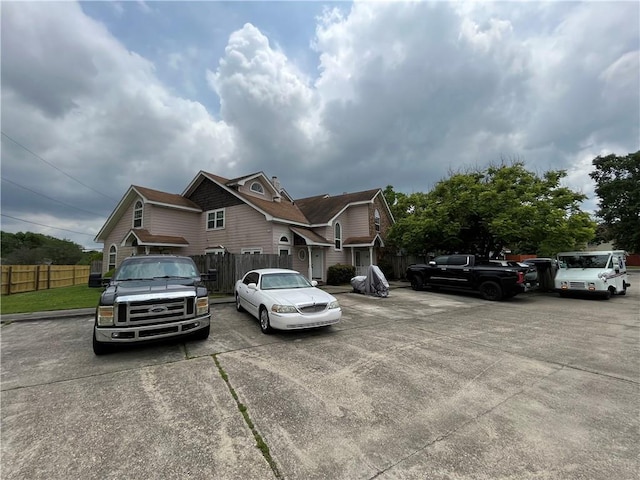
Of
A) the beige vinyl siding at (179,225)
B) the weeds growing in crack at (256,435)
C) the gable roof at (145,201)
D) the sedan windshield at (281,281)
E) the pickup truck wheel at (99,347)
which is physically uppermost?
the gable roof at (145,201)

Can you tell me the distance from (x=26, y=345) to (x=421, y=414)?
7756 millimetres

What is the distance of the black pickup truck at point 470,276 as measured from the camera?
11.8 meters

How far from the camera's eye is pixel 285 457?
97.8 inches

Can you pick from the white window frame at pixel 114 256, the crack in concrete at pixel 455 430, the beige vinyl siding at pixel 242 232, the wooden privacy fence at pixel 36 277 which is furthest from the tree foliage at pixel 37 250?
the crack in concrete at pixel 455 430

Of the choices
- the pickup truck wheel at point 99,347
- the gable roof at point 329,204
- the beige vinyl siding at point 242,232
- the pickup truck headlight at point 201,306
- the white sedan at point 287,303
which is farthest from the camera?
the gable roof at point 329,204

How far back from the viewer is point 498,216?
1488 centimetres

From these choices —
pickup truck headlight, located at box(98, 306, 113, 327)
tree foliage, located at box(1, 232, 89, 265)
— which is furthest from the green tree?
tree foliage, located at box(1, 232, 89, 265)

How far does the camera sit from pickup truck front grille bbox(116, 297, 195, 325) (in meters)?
4.86

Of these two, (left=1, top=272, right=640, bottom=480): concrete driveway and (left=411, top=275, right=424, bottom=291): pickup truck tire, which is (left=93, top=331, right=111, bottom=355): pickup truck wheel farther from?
(left=411, top=275, right=424, bottom=291): pickup truck tire

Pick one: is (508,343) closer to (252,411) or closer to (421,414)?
(421,414)

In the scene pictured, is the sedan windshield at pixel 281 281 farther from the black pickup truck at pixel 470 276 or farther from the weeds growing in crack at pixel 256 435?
the black pickup truck at pixel 470 276

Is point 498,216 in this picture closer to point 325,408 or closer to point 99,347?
point 325,408

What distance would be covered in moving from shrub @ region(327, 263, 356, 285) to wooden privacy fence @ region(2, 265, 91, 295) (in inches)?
718

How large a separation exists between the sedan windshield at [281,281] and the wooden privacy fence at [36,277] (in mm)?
17809
